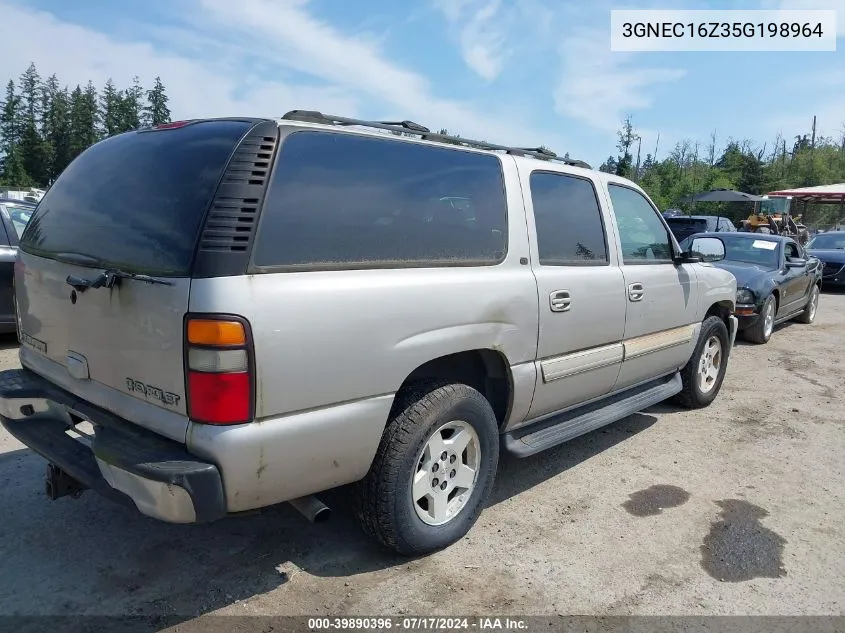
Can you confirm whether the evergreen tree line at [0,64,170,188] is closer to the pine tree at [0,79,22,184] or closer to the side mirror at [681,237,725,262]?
the pine tree at [0,79,22,184]

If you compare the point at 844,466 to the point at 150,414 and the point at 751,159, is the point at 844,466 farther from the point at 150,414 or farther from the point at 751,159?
the point at 751,159

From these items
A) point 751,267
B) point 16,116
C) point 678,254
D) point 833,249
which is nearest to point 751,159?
point 833,249

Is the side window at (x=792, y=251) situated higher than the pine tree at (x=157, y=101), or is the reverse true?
the pine tree at (x=157, y=101)

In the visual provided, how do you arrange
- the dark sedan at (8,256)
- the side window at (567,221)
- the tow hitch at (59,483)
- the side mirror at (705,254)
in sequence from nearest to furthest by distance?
1. the tow hitch at (59,483)
2. the side window at (567,221)
3. the side mirror at (705,254)
4. the dark sedan at (8,256)

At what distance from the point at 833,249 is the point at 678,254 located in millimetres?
14272

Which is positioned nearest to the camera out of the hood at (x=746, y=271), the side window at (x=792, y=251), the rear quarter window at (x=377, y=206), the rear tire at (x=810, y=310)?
the rear quarter window at (x=377, y=206)

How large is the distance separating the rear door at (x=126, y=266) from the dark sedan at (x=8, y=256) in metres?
4.01

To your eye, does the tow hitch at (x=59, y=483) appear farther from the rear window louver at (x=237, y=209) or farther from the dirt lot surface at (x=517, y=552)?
the rear window louver at (x=237, y=209)

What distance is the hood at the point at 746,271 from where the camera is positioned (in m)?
8.60

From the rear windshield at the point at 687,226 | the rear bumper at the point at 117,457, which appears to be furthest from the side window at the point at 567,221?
the rear windshield at the point at 687,226

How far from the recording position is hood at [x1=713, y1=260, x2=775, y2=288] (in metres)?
8.60

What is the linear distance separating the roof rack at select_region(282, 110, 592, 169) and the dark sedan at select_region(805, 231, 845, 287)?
42.2 feet

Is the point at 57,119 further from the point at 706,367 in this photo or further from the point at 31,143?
the point at 706,367

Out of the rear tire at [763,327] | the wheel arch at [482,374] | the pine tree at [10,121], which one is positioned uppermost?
the pine tree at [10,121]
